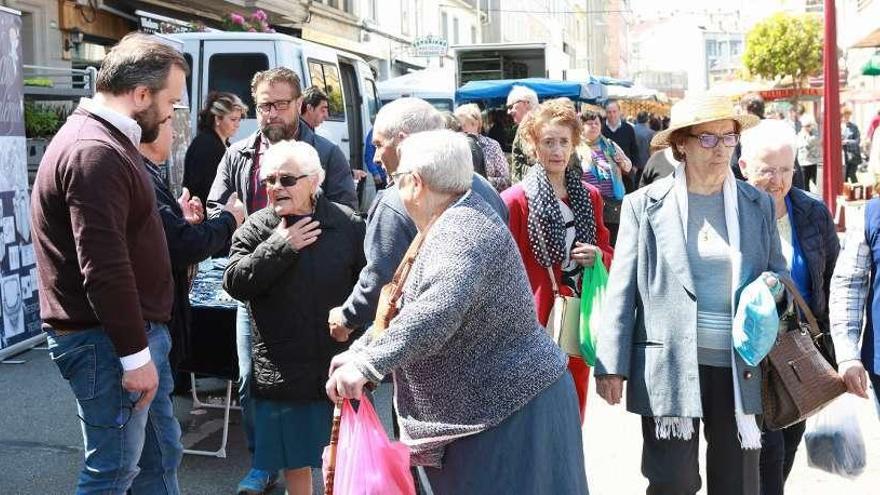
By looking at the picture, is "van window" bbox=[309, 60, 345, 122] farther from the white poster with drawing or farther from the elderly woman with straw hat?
the elderly woman with straw hat

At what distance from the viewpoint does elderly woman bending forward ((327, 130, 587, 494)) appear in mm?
3172

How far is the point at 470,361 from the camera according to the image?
3268 mm

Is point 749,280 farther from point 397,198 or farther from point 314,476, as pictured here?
point 314,476

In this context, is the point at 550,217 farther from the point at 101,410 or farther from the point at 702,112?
the point at 101,410

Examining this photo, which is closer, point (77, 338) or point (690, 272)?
point (77, 338)

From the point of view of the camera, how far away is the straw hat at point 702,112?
13.3ft

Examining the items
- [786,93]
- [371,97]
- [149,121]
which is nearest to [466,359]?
[149,121]

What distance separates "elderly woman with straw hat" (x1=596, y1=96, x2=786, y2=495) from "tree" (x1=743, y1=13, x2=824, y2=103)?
170 feet

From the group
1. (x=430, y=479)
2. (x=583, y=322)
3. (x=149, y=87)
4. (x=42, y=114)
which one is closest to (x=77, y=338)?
(x=149, y=87)

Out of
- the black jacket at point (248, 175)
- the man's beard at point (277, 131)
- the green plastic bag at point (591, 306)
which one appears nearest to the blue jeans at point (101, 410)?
the green plastic bag at point (591, 306)

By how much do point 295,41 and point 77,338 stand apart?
34.0ft

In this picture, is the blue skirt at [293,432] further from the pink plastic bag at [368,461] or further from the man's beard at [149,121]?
the man's beard at [149,121]

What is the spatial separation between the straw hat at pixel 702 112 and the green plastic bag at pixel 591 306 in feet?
3.23

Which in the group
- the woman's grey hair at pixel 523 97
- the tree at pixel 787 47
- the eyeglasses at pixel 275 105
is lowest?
the eyeglasses at pixel 275 105
